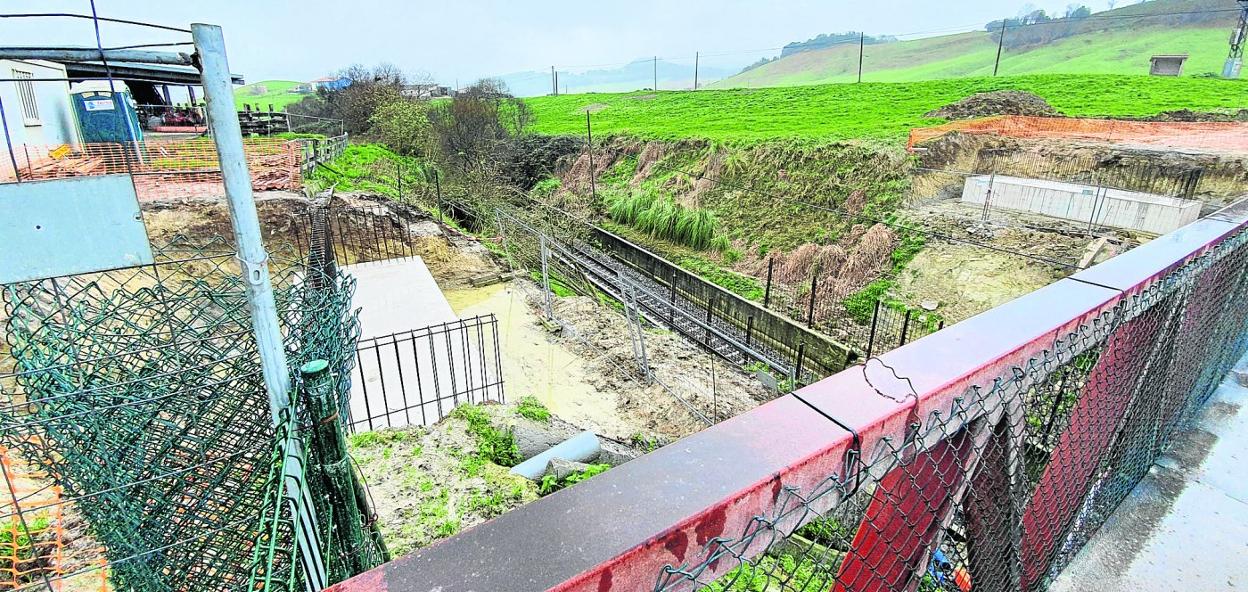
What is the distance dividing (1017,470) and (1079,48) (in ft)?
226

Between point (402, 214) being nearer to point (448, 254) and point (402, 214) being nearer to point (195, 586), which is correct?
point (448, 254)

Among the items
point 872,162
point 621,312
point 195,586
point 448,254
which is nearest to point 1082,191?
point 872,162

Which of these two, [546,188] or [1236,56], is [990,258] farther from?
[1236,56]

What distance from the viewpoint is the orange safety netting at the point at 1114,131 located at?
13492 mm

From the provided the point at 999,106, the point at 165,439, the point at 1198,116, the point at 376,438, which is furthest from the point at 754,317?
the point at 1198,116

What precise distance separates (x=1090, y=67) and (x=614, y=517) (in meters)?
56.0

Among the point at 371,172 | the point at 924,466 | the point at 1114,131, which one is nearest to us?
the point at 924,466

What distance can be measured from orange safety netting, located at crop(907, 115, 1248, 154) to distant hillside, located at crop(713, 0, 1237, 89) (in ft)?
74.9

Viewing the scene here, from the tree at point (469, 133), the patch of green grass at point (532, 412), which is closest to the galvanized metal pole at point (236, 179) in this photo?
the patch of green grass at point (532, 412)

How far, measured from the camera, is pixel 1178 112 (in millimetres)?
16859

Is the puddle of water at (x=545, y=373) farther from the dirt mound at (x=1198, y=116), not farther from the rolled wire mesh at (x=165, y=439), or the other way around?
the dirt mound at (x=1198, y=116)

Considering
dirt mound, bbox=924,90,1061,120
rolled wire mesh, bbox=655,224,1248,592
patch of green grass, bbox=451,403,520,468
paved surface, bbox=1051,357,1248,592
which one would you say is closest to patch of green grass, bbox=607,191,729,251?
dirt mound, bbox=924,90,1061,120

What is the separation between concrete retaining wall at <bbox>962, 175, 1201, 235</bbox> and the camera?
35.2 ft

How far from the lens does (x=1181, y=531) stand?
196cm
